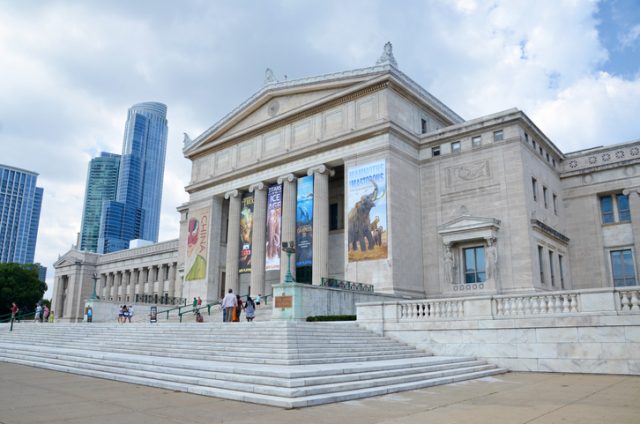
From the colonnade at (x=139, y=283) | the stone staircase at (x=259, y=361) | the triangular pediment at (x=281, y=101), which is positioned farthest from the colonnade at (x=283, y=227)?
the colonnade at (x=139, y=283)

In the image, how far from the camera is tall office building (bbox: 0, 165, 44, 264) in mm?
164375

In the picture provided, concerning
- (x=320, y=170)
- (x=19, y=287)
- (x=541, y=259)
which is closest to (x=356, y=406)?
(x=541, y=259)

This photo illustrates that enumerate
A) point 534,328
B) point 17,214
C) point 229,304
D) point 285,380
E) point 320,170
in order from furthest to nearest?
point 17,214 → point 320,170 → point 229,304 → point 534,328 → point 285,380

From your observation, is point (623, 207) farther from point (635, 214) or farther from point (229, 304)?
point (229, 304)

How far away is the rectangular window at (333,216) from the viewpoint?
42.0 meters

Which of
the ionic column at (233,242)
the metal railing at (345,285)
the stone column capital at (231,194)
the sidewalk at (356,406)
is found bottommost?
the sidewalk at (356,406)

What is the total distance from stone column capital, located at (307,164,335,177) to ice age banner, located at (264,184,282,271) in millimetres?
3471

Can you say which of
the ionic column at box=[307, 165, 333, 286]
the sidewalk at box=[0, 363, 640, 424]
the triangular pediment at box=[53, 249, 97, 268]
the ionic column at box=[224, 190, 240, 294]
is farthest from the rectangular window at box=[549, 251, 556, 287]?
the triangular pediment at box=[53, 249, 97, 268]

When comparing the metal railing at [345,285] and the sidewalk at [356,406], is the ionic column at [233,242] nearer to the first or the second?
the metal railing at [345,285]

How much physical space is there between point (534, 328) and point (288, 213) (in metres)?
24.5

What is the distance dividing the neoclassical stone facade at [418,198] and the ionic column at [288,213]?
0.09 meters

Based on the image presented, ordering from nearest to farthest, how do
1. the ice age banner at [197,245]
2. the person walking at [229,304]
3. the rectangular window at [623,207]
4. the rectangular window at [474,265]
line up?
1. the person walking at [229,304]
2. the rectangular window at [474,265]
3. the rectangular window at [623,207]
4. the ice age banner at [197,245]

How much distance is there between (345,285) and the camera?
31.7 meters

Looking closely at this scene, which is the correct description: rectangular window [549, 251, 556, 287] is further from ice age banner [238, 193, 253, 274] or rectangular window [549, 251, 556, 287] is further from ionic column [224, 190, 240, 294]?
ionic column [224, 190, 240, 294]
